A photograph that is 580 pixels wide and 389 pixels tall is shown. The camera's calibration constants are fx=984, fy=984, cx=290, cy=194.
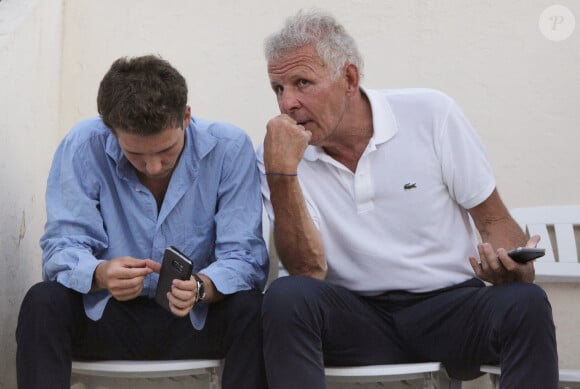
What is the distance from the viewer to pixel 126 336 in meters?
3.05

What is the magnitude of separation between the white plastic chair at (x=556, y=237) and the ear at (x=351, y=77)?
0.81 metres

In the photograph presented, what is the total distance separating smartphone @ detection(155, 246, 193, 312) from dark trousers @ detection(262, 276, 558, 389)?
253 millimetres

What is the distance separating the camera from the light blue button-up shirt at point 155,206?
10.3 feet

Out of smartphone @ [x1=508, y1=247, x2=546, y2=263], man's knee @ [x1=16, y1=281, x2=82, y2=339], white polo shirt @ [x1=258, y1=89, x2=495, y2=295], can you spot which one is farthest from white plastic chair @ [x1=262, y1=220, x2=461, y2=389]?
man's knee @ [x1=16, y1=281, x2=82, y2=339]

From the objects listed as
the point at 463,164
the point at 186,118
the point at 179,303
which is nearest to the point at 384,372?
the point at 179,303

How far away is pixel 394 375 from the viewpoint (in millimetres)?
2982

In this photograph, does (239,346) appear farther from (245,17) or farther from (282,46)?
(245,17)

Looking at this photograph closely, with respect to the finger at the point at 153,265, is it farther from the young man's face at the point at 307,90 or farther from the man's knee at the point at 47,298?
the young man's face at the point at 307,90

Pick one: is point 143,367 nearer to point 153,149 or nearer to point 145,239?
point 145,239

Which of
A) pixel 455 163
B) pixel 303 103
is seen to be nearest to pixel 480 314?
pixel 455 163

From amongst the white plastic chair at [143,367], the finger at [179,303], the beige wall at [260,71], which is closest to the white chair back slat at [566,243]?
the beige wall at [260,71]

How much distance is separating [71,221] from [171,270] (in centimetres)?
45

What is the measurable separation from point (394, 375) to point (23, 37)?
1867 millimetres

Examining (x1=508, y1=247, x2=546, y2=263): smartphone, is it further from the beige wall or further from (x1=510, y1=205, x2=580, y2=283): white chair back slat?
the beige wall
